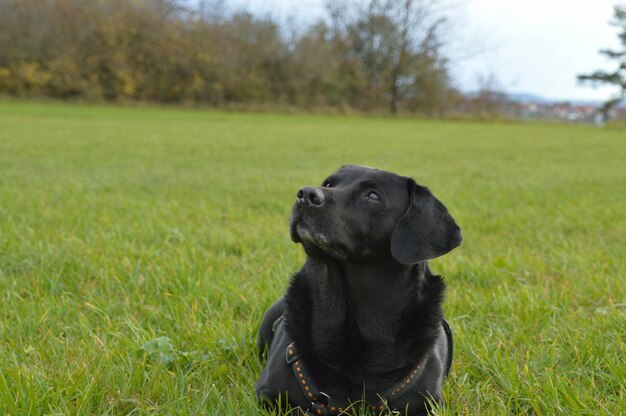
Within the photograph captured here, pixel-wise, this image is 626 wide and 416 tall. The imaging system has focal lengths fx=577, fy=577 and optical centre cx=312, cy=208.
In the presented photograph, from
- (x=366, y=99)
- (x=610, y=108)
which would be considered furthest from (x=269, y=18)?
(x=610, y=108)

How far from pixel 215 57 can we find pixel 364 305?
33.6 metres

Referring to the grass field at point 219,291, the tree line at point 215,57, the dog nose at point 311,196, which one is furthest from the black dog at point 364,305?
the tree line at point 215,57

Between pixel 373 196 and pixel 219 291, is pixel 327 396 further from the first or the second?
pixel 219 291

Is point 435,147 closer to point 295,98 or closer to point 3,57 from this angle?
point 295,98

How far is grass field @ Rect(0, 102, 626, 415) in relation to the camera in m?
2.14

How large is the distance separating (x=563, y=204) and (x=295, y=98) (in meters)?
30.0

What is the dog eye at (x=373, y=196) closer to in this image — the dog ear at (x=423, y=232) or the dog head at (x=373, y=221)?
the dog head at (x=373, y=221)

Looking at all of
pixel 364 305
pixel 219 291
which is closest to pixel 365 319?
Answer: pixel 364 305

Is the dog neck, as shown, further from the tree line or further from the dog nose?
the tree line

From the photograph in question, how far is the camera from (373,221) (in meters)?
2.20

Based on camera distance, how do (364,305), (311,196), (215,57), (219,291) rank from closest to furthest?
(311,196) → (364,305) → (219,291) → (215,57)

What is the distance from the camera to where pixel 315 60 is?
35312 millimetres

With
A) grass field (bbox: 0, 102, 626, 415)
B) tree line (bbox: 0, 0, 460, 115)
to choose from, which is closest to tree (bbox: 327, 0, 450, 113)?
tree line (bbox: 0, 0, 460, 115)

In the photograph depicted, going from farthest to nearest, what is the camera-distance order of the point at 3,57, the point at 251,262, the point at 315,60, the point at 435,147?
the point at 315,60 → the point at 3,57 → the point at 435,147 → the point at 251,262
